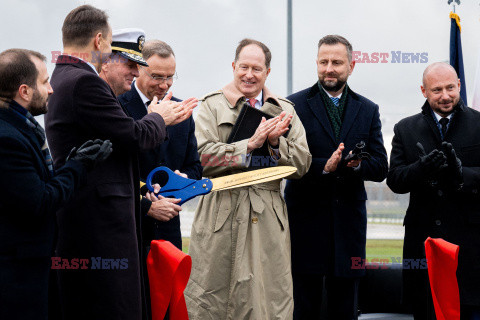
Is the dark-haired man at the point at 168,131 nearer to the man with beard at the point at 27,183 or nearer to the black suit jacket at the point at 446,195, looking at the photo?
the man with beard at the point at 27,183

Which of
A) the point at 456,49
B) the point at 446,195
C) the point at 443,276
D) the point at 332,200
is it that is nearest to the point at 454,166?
the point at 446,195

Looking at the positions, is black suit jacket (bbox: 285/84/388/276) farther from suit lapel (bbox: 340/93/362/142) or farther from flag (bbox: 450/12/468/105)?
flag (bbox: 450/12/468/105)

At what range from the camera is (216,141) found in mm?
4098

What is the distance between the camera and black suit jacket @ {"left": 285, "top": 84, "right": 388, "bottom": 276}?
13.8 feet

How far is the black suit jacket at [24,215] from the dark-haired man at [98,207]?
0.21 meters

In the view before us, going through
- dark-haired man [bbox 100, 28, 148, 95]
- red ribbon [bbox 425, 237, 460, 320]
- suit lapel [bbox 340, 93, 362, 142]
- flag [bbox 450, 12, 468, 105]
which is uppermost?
flag [bbox 450, 12, 468, 105]

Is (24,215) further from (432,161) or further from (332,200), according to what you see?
(432,161)

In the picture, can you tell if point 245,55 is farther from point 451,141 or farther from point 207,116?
point 451,141

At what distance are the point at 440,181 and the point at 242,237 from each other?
1.34 m

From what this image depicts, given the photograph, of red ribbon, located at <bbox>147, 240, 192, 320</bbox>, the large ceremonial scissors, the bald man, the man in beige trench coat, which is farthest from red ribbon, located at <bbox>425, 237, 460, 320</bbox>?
red ribbon, located at <bbox>147, 240, 192, 320</bbox>

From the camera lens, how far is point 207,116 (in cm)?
416

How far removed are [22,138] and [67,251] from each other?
595 mm

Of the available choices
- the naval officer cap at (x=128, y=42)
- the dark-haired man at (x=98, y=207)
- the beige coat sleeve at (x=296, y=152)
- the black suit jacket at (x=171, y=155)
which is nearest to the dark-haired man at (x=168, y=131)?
the black suit jacket at (x=171, y=155)

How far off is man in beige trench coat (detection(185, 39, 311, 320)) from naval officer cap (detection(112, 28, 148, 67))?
0.88m
